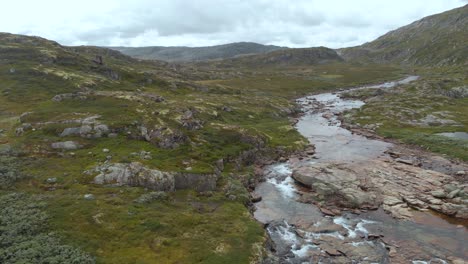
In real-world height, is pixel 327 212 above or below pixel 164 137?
below

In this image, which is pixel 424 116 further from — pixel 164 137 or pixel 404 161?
pixel 164 137

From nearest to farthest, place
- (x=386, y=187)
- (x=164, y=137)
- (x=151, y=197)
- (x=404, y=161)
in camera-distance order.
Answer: (x=151, y=197)
(x=386, y=187)
(x=164, y=137)
(x=404, y=161)

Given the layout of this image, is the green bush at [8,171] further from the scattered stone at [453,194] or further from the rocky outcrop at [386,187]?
the scattered stone at [453,194]

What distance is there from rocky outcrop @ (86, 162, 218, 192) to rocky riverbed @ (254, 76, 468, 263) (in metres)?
9.65

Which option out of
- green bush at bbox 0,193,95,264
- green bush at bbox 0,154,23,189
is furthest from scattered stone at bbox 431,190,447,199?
green bush at bbox 0,154,23,189

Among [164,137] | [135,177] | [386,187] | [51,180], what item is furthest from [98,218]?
[386,187]

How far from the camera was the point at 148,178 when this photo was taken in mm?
49031

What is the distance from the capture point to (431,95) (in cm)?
14150

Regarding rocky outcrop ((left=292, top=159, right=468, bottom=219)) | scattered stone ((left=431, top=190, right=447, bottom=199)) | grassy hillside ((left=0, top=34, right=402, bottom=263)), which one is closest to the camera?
grassy hillside ((left=0, top=34, right=402, bottom=263))

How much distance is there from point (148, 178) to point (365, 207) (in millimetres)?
31741

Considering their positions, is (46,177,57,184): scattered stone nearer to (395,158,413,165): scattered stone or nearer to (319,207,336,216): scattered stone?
(319,207,336,216): scattered stone

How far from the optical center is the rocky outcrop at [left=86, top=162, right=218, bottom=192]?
48.8 metres

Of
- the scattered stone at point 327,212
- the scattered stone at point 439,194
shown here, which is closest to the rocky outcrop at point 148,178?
the scattered stone at point 327,212

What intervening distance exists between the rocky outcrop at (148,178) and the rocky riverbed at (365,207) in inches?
380
